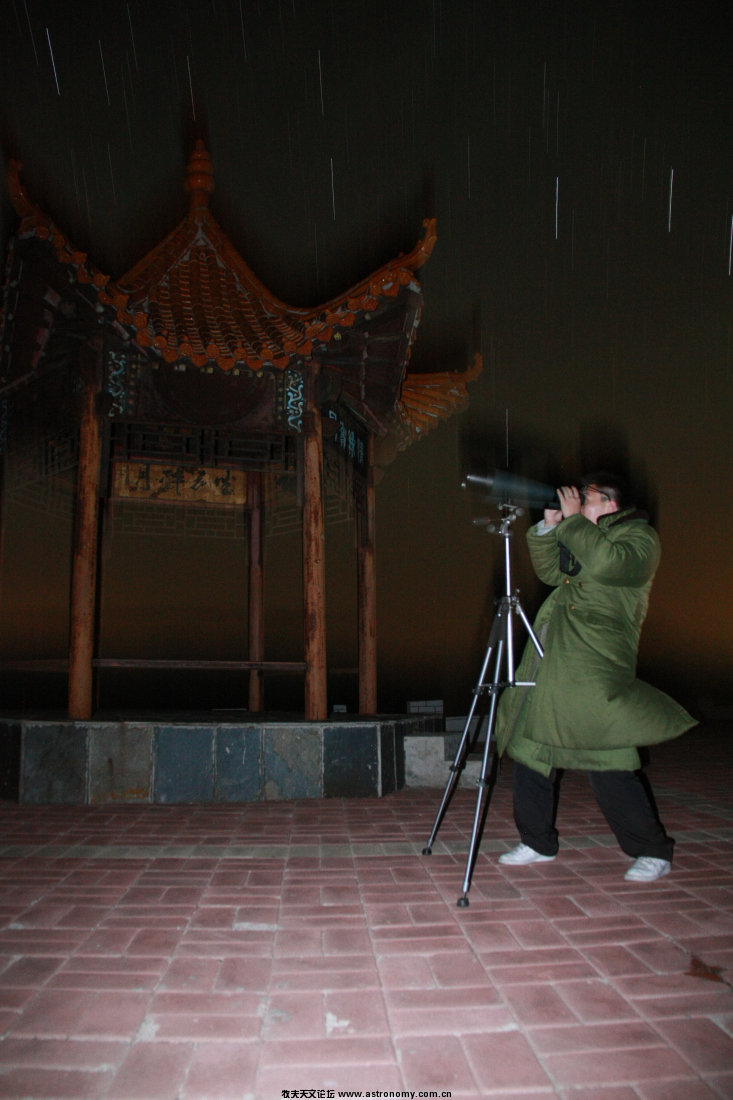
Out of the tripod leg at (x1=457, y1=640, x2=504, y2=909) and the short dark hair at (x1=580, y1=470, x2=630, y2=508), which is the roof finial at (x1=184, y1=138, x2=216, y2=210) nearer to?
the short dark hair at (x1=580, y1=470, x2=630, y2=508)

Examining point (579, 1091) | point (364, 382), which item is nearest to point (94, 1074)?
point (579, 1091)

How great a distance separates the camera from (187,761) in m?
4.50

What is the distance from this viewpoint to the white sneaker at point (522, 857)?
288cm

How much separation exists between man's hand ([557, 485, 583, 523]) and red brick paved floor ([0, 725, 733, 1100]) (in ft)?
5.12

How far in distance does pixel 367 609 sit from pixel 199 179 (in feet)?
14.3

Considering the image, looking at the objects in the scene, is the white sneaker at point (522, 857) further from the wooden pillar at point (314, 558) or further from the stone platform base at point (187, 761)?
the wooden pillar at point (314, 558)

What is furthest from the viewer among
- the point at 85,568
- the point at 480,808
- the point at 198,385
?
the point at 198,385

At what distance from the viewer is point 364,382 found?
575cm

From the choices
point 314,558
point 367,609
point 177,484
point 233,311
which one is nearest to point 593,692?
point 314,558

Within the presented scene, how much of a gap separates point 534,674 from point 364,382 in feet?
11.9

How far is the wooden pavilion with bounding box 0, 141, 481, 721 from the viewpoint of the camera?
189 inches

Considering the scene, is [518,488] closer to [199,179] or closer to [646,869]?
[646,869]

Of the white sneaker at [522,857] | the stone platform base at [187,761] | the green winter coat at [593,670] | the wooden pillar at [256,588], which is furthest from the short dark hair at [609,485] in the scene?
the wooden pillar at [256,588]

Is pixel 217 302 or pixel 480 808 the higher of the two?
pixel 217 302
